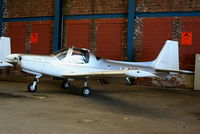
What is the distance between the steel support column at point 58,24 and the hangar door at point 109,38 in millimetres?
2117

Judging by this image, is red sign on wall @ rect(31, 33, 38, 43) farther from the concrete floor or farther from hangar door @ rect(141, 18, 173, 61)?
the concrete floor

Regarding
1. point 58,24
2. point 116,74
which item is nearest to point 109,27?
point 58,24

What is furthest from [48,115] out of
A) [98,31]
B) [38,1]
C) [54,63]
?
[38,1]

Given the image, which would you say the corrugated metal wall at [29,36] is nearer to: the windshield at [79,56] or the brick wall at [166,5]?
the brick wall at [166,5]

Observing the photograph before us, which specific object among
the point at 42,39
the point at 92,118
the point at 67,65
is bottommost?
the point at 92,118

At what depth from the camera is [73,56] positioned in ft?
29.6

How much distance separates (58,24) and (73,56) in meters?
5.94

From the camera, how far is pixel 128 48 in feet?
42.1

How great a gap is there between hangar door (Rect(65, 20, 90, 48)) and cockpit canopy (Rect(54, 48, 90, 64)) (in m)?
4.86

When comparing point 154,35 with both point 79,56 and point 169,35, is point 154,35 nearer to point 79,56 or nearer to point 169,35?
point 169,35

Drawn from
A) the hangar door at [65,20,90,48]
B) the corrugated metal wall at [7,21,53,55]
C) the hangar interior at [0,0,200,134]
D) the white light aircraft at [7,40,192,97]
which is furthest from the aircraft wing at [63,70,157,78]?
the corrugated metal wall at [7,21,53,55]

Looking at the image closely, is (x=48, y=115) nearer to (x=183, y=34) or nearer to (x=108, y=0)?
(x=183, y=34)

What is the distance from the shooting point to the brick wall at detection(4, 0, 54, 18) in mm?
15031

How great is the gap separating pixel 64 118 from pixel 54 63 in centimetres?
373
